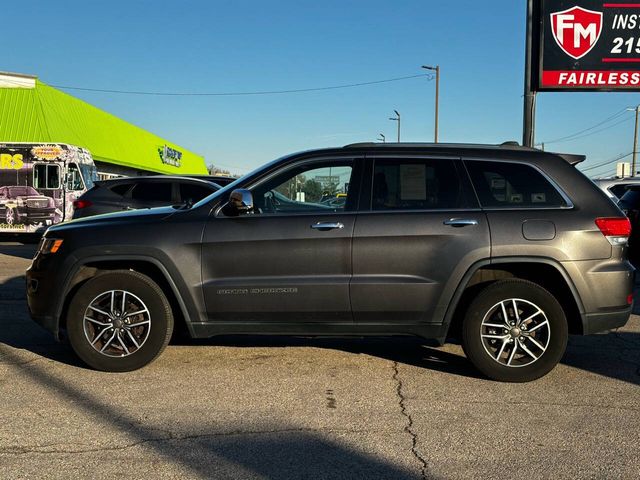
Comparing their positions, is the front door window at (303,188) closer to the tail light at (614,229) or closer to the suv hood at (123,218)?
the suv hood at (123,218)

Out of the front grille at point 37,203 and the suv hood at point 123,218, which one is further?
the front grille at point 37,203

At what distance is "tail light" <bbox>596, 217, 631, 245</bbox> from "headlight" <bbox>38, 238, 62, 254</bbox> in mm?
4399

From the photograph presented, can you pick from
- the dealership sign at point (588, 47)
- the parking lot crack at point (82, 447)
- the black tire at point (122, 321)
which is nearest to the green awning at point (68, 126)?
the dealership sign at point (588, 47)

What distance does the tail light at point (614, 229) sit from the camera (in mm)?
4730

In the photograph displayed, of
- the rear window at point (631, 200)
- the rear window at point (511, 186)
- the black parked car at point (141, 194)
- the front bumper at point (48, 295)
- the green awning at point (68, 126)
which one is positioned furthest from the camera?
the green awning at point (68, 126)

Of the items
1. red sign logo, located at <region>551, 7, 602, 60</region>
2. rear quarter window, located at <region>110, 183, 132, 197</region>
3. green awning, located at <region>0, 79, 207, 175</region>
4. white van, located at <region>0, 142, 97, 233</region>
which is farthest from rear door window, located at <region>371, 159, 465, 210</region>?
green awning, located at <region>0, 79, 207, 175</region>

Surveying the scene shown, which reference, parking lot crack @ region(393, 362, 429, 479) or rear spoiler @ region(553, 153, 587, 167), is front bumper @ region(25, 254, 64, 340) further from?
rear spoiler @ region(553, 153, 587, 167)

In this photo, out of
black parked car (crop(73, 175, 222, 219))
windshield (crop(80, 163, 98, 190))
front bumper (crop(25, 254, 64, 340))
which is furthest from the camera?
windshield (crop(80, 163, 98, 190))

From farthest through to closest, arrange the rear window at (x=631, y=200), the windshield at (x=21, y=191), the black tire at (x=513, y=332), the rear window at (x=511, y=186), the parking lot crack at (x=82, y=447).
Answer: the windshield at (x=21, y=191), the rear window at (x=631, y=200), the rear window at (x=511, y=186), the black tire at (x=513, y=332), the parking lot crack at (x=82, y=447)

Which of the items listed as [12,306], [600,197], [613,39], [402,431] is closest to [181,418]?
[402,431]

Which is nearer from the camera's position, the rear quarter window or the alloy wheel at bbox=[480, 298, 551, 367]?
the alloy wheel at bbox=[480, 298, 551, 367]

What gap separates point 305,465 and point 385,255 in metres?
1.91

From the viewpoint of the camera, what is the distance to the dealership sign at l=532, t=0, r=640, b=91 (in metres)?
14.4

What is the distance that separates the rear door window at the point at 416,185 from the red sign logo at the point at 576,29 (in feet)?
37.2
